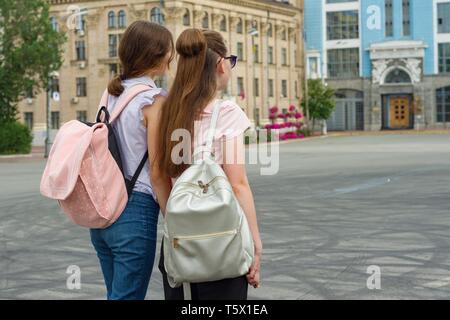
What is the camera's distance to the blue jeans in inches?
156

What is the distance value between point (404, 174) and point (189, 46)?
1787cm

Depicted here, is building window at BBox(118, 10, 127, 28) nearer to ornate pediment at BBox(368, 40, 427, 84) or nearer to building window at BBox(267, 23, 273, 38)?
building window at BBox(267, 23, 273, 38)

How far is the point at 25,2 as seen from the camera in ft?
124

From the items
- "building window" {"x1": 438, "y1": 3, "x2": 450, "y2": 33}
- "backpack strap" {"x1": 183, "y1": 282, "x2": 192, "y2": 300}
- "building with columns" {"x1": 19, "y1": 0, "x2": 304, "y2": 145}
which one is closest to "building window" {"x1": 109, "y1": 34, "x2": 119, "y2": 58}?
"building with columns" {"x1": 19, "y1": 0, "x2": 304, "y2": 145}

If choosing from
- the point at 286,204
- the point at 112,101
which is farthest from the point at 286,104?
Answer: the point at 112,101

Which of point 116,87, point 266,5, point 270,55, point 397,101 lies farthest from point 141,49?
point 397,101

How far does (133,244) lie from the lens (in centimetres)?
396

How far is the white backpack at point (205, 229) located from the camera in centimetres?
344

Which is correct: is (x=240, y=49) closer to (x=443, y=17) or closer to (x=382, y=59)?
(x=382, y=59)

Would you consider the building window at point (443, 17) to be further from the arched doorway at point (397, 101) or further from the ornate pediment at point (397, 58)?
the arched doorway at point (397, 101)

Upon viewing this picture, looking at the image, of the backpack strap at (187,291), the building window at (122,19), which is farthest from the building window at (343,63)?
the backpack strap at (187,291)

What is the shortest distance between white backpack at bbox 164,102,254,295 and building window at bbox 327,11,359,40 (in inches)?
2904

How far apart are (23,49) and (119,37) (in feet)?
67.6
